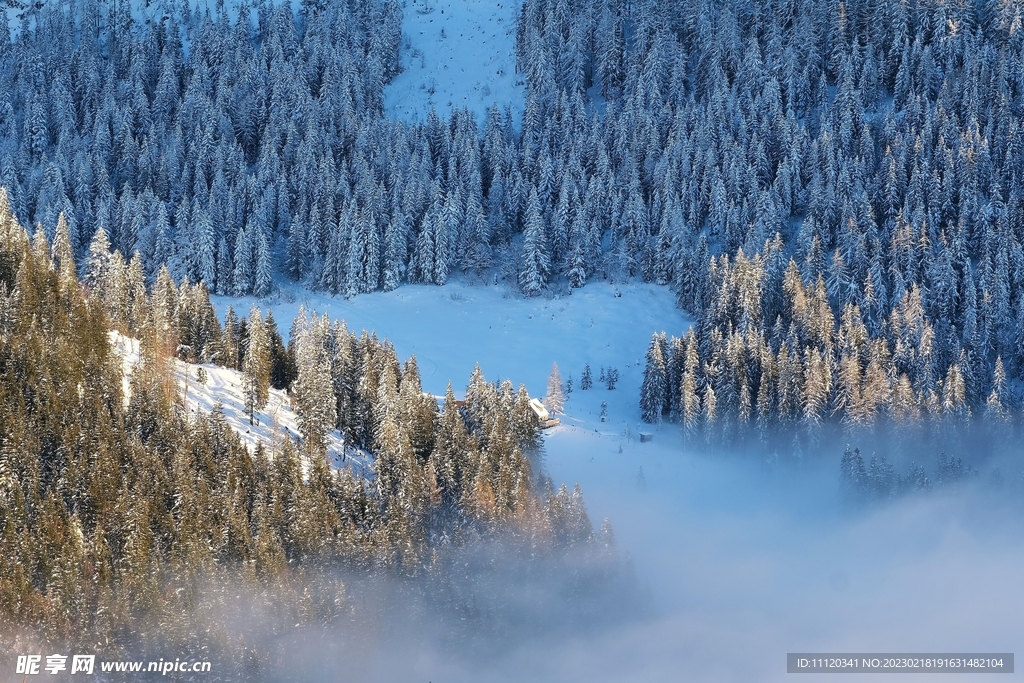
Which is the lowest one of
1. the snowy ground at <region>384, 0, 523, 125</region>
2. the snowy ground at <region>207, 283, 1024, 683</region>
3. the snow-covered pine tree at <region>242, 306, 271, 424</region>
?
the snowy ground at <region>207, 283, 1024, 683</region>

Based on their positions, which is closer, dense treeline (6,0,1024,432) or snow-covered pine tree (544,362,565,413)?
snow-covered pine tree (544,362,565,413)

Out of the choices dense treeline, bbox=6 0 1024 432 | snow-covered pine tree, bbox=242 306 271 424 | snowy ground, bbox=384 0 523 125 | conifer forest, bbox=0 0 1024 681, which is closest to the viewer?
conifer forest, bbox=0 0 1024 681

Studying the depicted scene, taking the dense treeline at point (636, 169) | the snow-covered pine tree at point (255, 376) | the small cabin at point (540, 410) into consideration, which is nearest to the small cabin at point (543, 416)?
the small cabin at point (540, 410)

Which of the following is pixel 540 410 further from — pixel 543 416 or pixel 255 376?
pixel 255 376

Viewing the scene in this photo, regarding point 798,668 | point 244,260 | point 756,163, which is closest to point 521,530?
point 798,668

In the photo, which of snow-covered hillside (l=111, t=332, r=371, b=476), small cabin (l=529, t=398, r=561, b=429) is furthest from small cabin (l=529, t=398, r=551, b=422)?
snow-covered hillside (l=111, t=332, r=371, b=476)

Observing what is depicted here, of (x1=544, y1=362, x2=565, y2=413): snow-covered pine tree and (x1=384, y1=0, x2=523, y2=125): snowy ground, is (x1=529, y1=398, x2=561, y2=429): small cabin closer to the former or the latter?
(x1=544, y1=362, x2=565, y2=413): snow-covered pine tree

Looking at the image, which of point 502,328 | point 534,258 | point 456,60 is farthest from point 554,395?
point 456,60
